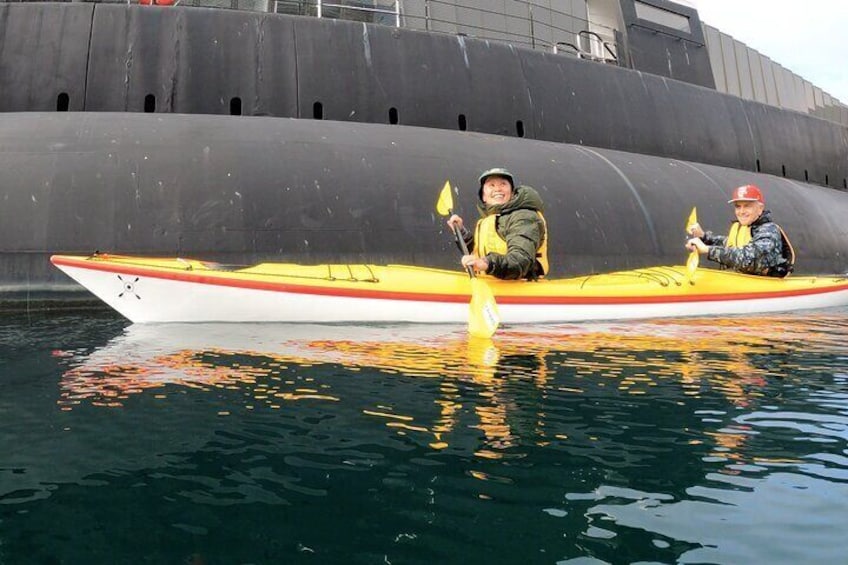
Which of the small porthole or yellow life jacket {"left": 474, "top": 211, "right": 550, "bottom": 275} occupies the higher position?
the small porthole

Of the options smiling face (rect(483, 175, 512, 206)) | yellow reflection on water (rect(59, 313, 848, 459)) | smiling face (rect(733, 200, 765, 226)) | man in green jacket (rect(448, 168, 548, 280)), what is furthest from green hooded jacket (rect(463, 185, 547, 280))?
smiling face (rect(733, 200, 765, 226))

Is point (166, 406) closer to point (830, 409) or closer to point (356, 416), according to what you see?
point (356, 416)

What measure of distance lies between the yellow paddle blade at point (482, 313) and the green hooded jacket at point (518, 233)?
18.1 inches

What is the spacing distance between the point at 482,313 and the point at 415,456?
3.37m

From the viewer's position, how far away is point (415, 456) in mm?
2633

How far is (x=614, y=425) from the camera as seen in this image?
315 centimetres

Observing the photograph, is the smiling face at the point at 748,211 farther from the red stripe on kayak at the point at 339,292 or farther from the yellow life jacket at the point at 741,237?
the red stripe on kayak at the point at 339,292

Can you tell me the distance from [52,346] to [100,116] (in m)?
4.75

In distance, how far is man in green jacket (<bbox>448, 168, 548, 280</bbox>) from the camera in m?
6.54

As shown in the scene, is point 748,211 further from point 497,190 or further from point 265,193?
point 265,193

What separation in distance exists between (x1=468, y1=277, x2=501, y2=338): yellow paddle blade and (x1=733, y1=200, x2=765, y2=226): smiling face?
4413 mm

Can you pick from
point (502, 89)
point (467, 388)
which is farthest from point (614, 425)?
point (502, 89)

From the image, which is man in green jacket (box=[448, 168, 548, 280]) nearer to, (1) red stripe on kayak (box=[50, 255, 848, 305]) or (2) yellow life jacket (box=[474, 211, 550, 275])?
(2) yellow life jacket (box=[474, 211, 550, 275])

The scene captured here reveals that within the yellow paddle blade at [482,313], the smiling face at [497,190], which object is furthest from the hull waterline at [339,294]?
the smiling face at [497,190]
